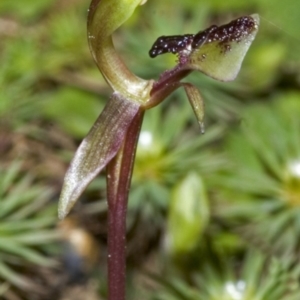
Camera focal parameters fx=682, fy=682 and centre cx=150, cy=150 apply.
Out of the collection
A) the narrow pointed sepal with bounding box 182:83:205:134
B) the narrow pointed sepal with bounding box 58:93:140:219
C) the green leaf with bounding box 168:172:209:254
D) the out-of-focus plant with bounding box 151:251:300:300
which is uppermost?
the narrow pointed sepal with bounding box 182:83:205:134

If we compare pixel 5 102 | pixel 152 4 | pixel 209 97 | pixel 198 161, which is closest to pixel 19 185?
pixel 5 102

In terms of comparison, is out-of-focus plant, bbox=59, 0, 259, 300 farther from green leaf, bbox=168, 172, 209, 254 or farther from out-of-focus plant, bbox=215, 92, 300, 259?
out-of-focus plant, bbox=215, 92, 300, 259

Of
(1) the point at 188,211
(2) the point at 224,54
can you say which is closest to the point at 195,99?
(2) the point at 224,54

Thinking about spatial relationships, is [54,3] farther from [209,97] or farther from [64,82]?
[209,97]

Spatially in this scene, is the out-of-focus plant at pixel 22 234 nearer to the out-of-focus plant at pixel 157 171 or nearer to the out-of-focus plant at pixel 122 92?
the out-of-focus plant at pixel 157 171

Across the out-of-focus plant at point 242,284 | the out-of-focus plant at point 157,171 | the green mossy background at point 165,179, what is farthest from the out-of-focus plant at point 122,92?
the out-of-focus plant at point 157,171

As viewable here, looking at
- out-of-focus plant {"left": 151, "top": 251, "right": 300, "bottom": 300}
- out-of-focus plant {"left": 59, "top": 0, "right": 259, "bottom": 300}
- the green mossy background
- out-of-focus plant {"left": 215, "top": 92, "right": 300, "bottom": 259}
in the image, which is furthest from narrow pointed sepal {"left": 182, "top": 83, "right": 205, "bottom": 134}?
out-of-focus plant {"left": 215, "top": 92, "right": 300, "bottom": 259}

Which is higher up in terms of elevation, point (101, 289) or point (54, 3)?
point (54, 3)
